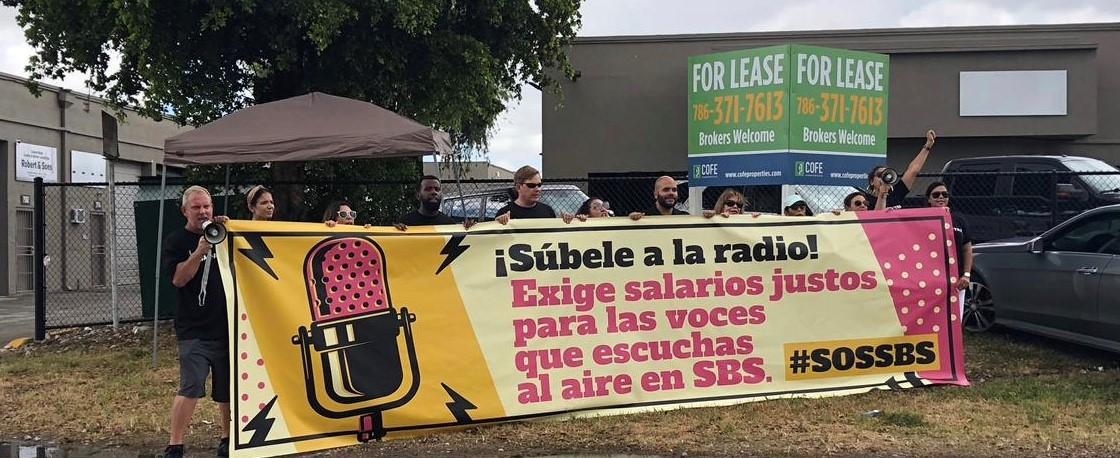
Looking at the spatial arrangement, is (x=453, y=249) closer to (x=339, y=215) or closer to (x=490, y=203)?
(x=339, y=215)

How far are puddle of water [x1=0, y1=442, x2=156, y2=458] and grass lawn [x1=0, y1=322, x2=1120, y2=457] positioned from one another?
Answer: 0.39 feet

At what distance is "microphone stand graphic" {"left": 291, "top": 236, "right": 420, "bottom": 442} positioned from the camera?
A: 5.19m

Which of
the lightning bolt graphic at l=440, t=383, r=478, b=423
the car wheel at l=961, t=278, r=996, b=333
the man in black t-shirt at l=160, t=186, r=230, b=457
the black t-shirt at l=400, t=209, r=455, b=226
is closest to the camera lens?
the man in black t-shirt at l=160, t=186, r=230, b=457

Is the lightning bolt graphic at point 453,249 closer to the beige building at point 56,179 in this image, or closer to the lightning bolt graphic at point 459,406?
the lightning bolt graphic at point 459,406

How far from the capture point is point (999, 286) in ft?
27.8

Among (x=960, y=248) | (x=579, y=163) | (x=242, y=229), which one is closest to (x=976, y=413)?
(x=960, y=248)

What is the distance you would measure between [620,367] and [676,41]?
16.2 m

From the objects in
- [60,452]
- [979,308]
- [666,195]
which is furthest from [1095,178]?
[60,452]

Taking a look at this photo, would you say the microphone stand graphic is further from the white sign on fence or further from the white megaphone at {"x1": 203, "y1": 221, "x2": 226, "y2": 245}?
the white sign on fence

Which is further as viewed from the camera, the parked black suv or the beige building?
the beige building

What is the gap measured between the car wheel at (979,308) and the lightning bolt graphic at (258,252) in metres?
6.83

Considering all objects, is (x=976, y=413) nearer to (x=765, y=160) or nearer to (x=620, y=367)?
(x=620, y=367)

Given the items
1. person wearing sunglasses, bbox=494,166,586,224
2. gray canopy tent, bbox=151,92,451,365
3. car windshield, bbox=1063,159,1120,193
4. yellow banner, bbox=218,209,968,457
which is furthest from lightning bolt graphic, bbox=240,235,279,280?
car windshield, bbox=1063,159,1120,193

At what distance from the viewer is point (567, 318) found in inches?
230
